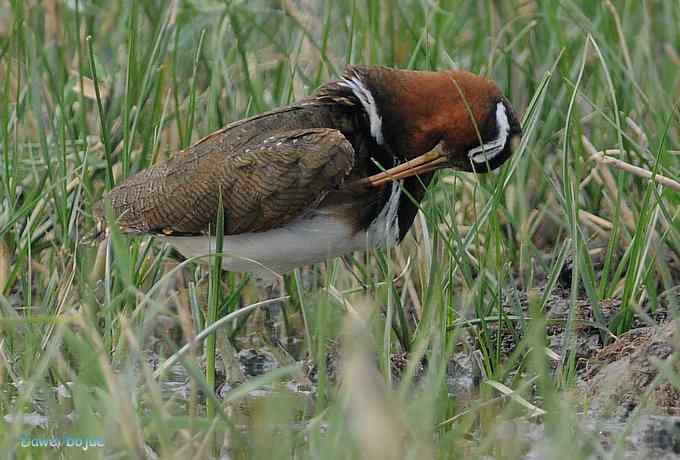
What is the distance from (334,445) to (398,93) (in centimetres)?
207

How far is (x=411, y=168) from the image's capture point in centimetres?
448

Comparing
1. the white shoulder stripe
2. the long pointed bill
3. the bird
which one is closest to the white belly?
the bird

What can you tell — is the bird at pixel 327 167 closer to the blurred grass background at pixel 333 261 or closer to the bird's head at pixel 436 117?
the bird's head at pixel 436 117

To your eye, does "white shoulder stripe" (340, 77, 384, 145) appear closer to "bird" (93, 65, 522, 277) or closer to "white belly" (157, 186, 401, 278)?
"bird" (93, 65, 522, 277)

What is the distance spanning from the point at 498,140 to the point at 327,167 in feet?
1.91

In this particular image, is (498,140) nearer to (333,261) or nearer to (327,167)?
(327,167)

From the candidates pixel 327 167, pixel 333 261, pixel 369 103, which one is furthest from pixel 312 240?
pixel 369 103

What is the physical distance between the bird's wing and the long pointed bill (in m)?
0.10

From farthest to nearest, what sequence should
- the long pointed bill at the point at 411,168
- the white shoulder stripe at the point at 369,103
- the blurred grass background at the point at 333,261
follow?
the white shoulder stripe at the point at 369,103 < the long pointed bill at the point at 411,168 < the blurred grass background at the point at 333,261

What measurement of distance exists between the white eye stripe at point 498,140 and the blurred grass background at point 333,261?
100 mm

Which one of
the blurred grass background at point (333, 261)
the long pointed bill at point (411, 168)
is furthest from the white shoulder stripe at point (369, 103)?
the blurred grass background at point (333, 261)

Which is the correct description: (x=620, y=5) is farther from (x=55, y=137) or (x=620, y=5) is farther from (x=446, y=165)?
(x=55, y=137)

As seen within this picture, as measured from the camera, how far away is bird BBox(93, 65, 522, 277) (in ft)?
14.7

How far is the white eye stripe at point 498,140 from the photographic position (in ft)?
14.7
